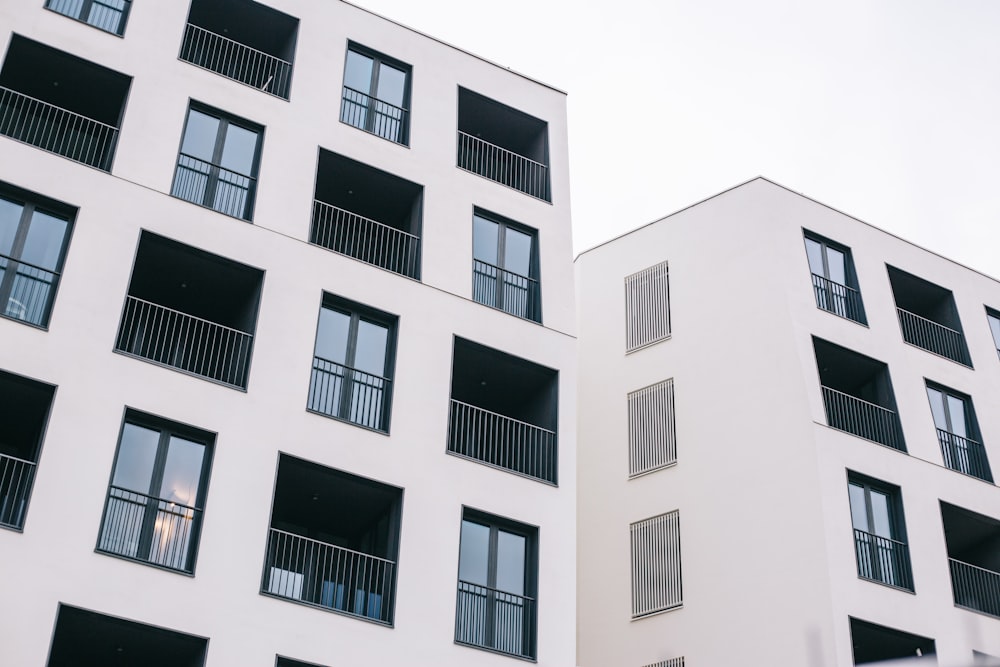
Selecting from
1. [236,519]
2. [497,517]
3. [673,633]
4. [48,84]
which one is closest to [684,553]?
[673,633]

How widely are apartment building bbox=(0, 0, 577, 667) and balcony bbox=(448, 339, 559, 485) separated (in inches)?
2.5

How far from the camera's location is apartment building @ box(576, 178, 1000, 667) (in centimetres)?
2922

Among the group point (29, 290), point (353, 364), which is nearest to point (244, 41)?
point (353, 364)

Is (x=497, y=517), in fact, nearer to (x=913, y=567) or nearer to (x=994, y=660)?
(x=913, y=567)

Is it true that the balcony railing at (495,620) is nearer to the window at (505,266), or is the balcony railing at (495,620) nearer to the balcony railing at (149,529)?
the balcony railing at (149,529)

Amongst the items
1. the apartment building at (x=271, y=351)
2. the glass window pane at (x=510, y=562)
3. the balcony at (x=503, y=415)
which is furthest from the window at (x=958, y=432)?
the glass window pane at (x=510, y=562)

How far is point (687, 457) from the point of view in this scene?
32.6 m

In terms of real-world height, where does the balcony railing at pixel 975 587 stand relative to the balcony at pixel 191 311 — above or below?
below

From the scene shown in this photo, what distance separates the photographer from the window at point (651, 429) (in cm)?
3325

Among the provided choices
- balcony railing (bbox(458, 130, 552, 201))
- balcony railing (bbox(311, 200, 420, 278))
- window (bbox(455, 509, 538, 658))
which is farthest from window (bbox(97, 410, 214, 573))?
balcony railing (bbox(458, 130, 552, 201))

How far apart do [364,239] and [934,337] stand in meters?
17.2

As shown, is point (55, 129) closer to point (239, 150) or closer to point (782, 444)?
point (239, 150)

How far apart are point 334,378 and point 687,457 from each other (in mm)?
11511

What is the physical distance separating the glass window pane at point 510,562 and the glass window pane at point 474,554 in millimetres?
274
